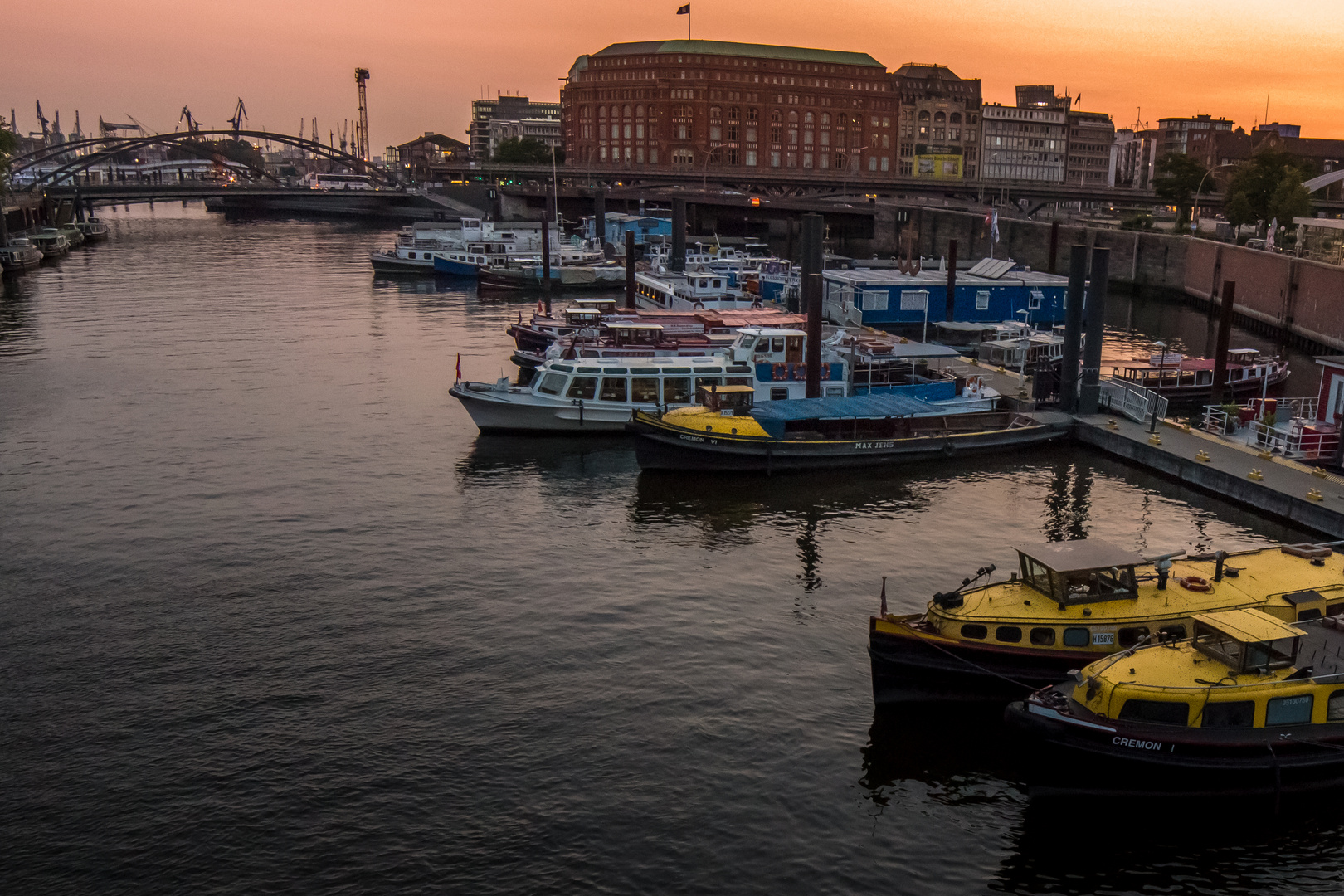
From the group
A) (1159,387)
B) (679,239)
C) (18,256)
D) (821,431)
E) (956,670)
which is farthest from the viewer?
(18,256)

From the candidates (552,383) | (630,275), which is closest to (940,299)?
(630,275)

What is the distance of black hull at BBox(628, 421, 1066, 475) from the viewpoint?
41312mm

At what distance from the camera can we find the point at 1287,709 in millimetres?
19875

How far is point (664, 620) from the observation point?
29.0 meters

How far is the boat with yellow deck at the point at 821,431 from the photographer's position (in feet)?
136

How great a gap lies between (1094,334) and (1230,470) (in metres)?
10.1

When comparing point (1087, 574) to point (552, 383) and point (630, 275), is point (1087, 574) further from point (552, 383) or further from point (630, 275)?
point (630, 275)

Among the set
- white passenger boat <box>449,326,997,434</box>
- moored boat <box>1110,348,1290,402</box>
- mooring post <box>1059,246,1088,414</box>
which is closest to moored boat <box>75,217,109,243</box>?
white passenger boat <box>449,326,997,434</box>

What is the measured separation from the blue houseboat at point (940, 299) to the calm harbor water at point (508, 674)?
109ft

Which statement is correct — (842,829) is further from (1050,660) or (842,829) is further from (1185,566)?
(1185,566)

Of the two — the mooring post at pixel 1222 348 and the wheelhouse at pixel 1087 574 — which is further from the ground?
the mooring post at pixel 1222 348

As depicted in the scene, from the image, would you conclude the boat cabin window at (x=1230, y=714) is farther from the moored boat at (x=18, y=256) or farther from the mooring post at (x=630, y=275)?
the moored boat at (x=18, y=256)

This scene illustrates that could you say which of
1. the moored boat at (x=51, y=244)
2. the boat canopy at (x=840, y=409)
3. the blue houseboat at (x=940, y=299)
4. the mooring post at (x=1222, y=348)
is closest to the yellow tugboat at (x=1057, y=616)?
the boat canopy at (x=840, y=409)

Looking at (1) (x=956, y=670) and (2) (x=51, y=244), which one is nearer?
(1) (x=956, y=670)
